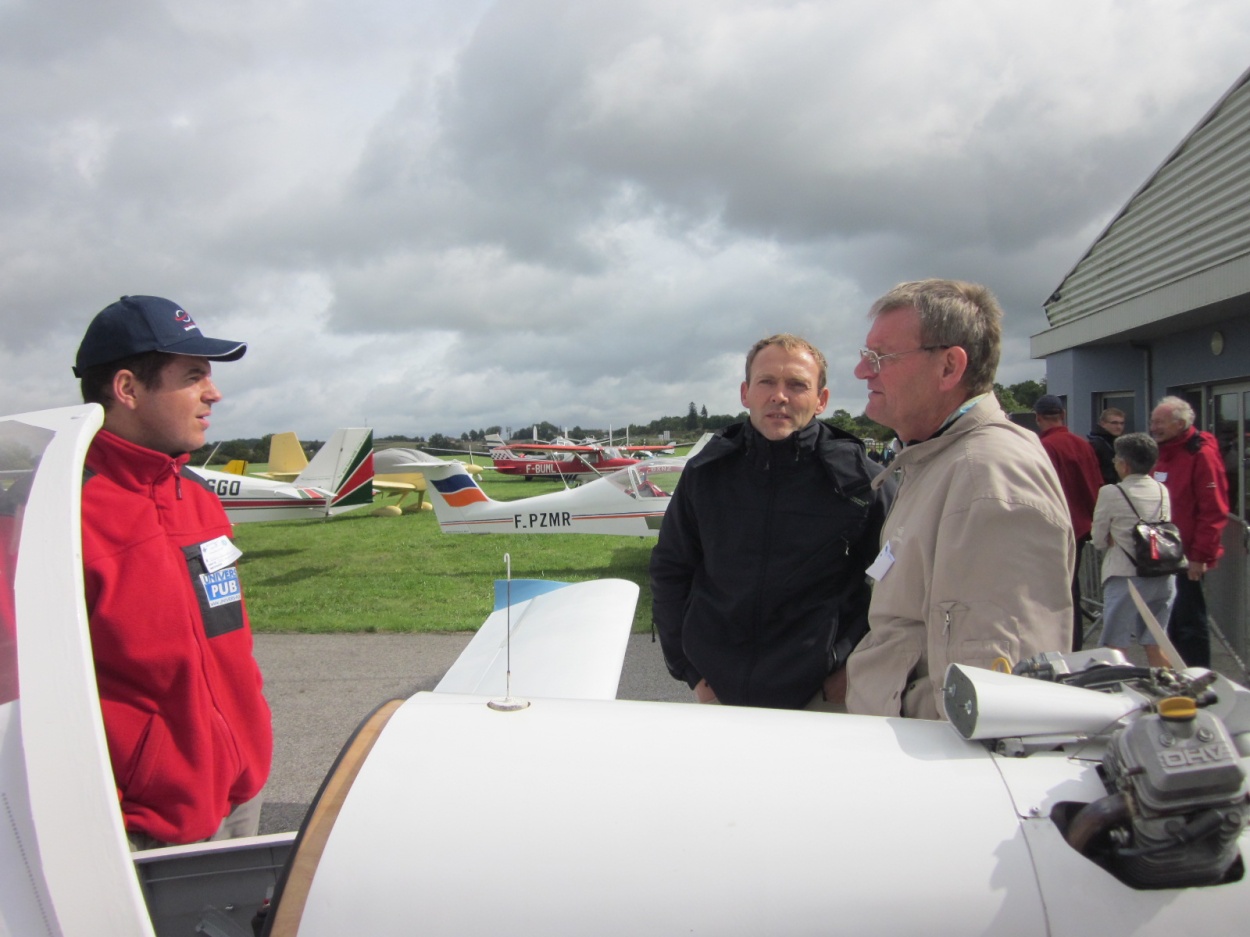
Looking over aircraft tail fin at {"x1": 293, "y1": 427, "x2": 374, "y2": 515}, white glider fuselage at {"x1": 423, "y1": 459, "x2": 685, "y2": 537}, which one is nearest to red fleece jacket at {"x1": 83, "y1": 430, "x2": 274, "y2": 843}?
white glider fuselage at {"x1": 423, "y1": 459, "x2": 685, "y2": 537}

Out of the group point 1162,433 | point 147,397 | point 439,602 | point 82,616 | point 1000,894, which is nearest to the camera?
point 1000,894

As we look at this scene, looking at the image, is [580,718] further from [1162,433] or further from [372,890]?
[1162,433]

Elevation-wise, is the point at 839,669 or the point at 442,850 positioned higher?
the point at 442,850

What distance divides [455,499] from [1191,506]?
9097mm

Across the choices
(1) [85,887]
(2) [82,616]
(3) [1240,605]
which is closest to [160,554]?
(2) [82,616]

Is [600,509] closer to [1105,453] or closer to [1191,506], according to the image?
[1105,453]

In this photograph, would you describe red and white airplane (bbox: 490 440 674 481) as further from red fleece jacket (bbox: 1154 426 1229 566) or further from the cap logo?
the cap logo

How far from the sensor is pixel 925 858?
831 mm

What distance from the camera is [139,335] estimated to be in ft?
5.07

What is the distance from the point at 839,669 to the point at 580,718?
1.09 m

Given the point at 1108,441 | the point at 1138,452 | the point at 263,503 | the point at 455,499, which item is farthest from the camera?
the point at 263,503

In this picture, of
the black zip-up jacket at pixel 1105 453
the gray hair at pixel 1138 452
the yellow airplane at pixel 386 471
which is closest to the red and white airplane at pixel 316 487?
the yellow airplane at pixel 386 471

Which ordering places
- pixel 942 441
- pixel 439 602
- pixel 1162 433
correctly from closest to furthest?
pixel 942 441
pixel 1162 433
pixel 439 602

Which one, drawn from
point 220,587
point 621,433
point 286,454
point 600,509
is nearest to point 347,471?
point 600,509
